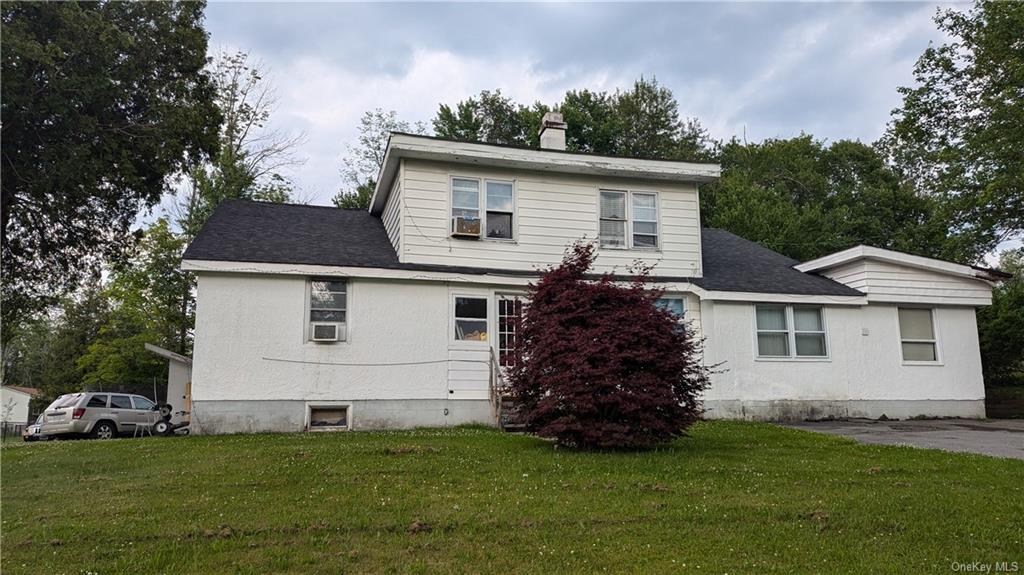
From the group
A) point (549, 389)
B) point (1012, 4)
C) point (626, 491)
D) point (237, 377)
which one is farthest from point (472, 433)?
point (1012, 4)

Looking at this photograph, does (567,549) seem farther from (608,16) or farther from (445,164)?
(608,16)

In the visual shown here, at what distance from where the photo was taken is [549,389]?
9.27 metres

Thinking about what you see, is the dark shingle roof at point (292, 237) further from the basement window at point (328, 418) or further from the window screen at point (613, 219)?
the window screen at point (613, 219)

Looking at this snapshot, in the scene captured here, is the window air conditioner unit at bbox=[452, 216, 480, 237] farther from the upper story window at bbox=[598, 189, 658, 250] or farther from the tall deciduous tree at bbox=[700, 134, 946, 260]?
the tall deciduous tree at bbox=[700, 134, 946, 260]

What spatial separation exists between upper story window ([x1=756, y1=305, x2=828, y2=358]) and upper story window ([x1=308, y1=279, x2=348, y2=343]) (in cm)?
906

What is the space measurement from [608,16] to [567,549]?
12.9m

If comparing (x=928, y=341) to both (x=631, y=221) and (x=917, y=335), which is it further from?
(x=631, y=221)

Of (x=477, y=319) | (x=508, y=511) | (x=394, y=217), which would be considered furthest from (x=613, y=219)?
(x=508, y=511)

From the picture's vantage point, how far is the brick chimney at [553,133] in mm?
16547

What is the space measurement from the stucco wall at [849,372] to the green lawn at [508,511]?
5.47 m

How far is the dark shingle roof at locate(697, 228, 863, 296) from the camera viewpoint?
15062mm

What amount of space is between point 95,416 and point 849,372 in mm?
18577

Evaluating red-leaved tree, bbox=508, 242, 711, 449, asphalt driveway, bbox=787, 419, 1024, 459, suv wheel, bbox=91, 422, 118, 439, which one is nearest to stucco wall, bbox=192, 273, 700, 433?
red-leaved tree, bbox=508, 242, 711, 449

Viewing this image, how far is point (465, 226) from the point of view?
1421cm
